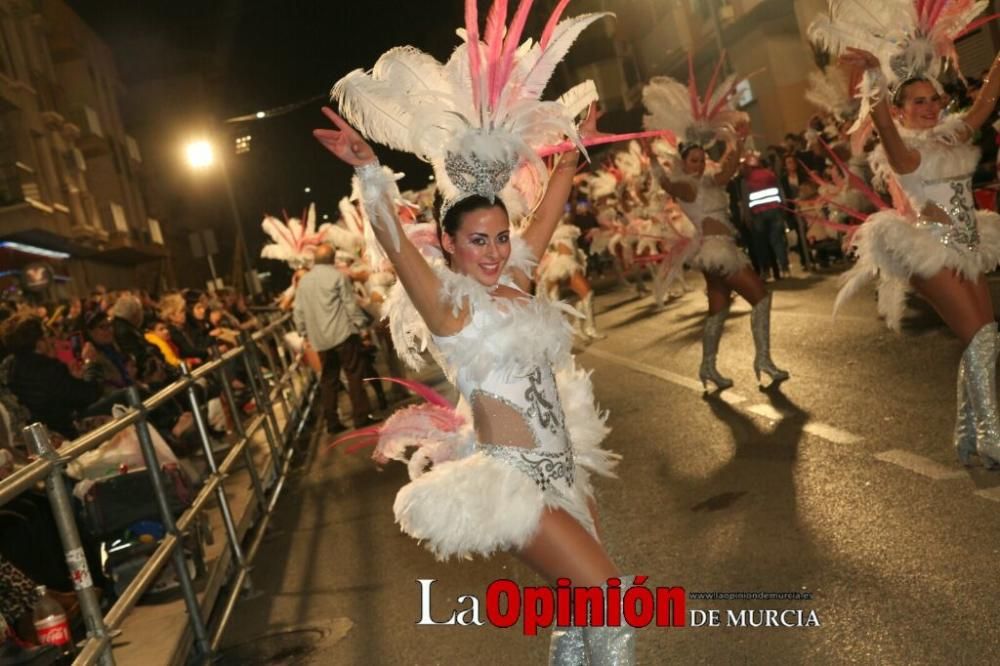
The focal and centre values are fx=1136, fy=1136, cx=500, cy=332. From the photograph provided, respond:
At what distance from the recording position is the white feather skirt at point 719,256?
948cm

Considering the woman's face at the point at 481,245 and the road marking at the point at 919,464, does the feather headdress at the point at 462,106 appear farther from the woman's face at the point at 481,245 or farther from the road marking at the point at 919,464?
the road marking at the point at 919,464

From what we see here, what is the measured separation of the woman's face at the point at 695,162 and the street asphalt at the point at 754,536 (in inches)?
74.1

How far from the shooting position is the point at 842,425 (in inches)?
301

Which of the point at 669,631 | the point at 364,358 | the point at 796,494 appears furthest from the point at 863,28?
the point at 364,358

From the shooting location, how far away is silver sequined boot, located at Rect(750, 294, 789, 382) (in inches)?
369

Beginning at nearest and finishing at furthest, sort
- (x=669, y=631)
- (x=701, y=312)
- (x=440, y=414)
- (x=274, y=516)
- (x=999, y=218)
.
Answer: (x=440, y=414)
(x=669, y=631)
(x=999, y=218)
(x=274, y=516)
(x=701, y=312)

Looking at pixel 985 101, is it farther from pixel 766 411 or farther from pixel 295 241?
pixel 295 241

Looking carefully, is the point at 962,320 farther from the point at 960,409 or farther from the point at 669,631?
the point at 669,631

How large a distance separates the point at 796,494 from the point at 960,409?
98 centimetres

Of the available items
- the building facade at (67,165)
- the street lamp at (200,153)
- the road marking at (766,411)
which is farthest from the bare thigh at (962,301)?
the building facade at (67,165)

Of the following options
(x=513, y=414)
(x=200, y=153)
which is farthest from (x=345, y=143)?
(x=200, y=153)

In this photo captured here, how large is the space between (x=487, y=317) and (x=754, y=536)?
260 cm

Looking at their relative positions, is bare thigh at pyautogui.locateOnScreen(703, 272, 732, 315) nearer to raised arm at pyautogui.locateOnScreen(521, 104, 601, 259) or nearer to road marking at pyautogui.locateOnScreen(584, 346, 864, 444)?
road marking at pyautogui.locateOnScreen(584, 346, 864, 444)

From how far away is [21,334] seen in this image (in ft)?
26.9
